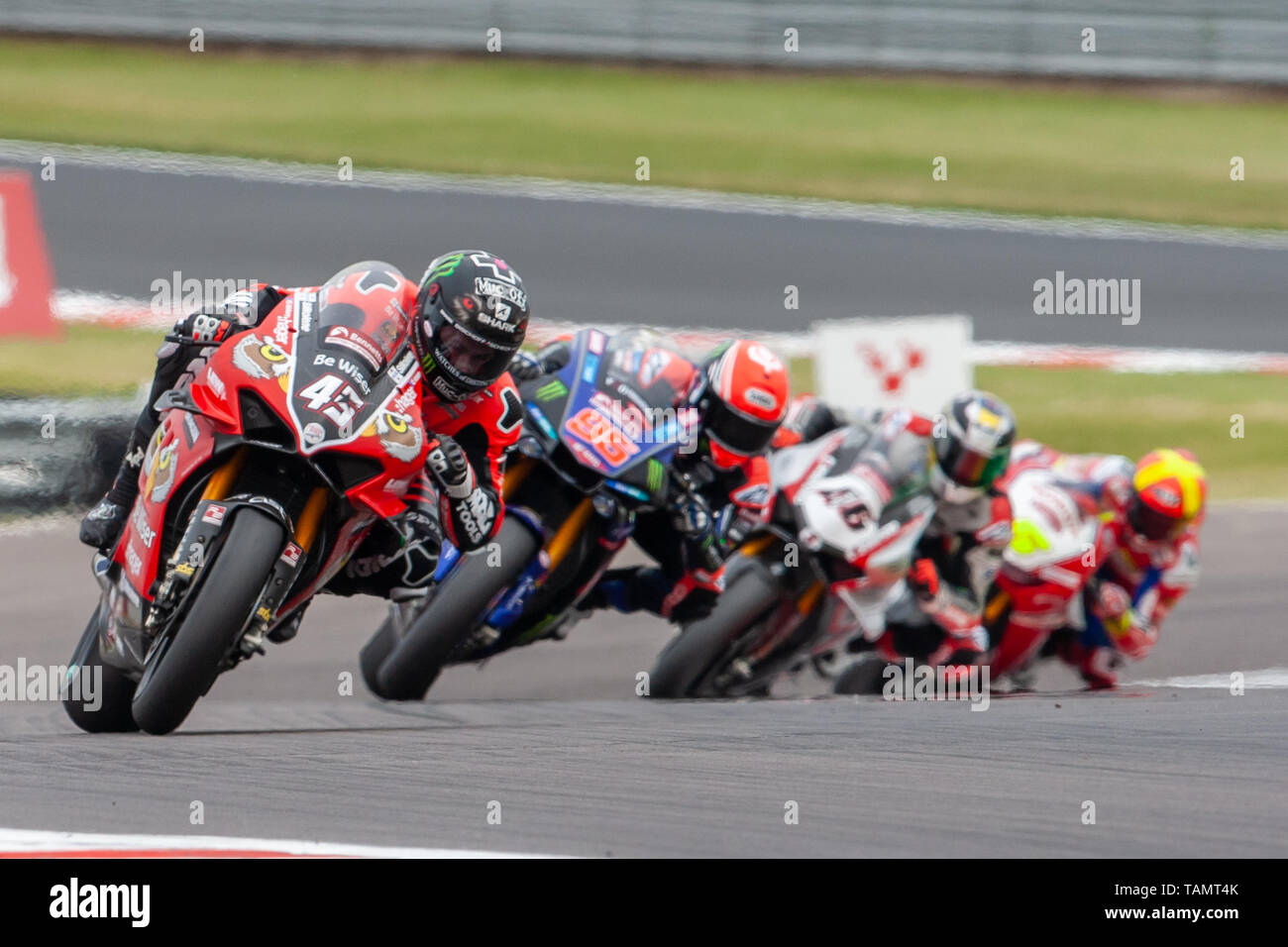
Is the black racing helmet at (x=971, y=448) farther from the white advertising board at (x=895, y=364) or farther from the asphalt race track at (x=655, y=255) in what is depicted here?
the asphalt race track at (x=655, y=255)

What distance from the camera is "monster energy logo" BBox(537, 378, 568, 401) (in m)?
6.87

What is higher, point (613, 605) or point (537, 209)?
point (537, 209)

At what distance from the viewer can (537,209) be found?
1778cm

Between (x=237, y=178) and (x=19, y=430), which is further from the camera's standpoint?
(x=237, y=178)

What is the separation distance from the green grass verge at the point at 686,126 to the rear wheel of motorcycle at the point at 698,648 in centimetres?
1196

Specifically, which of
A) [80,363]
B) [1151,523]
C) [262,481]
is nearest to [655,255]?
[80,363]

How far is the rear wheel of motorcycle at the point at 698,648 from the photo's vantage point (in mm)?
7418

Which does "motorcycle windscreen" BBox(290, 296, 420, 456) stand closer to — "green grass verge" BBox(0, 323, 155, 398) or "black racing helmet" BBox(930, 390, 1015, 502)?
"black racing helmet" BBox(930, 390, 1015, 502)

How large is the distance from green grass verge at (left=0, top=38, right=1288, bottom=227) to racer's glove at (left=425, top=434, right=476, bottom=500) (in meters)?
13.5

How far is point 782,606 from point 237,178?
1123 cm

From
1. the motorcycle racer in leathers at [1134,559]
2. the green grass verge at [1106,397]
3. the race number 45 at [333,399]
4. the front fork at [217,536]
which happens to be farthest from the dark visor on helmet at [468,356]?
the green grass verge at [1106,397]
